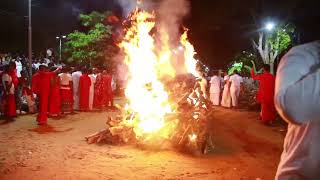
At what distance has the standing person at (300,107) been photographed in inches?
69.4

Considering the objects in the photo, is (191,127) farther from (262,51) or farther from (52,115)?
(262,51)

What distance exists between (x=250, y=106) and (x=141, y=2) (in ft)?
27.3

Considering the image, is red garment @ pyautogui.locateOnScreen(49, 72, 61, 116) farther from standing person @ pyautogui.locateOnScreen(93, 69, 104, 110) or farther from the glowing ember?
the glowing ember

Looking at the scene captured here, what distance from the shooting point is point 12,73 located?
13422 mm

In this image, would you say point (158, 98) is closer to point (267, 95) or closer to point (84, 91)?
point (267, 95)

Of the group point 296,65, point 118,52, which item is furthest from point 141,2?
point 118,52

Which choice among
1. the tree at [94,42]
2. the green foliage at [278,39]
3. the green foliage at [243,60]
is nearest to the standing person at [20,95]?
the tree at [94,42]

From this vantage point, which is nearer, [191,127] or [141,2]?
[191,127]

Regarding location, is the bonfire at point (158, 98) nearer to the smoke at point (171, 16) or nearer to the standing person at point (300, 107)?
the smoke at point (171, 16)

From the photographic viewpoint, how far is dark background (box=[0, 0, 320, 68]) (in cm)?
2841

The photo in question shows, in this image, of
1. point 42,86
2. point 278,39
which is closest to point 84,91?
point 42,86

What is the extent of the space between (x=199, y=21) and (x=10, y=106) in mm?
26379

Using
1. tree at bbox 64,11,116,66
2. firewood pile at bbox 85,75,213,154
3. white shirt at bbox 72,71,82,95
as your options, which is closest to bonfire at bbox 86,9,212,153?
firewood pile at bbox 85,75,213,154

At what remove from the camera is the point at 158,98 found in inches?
414
